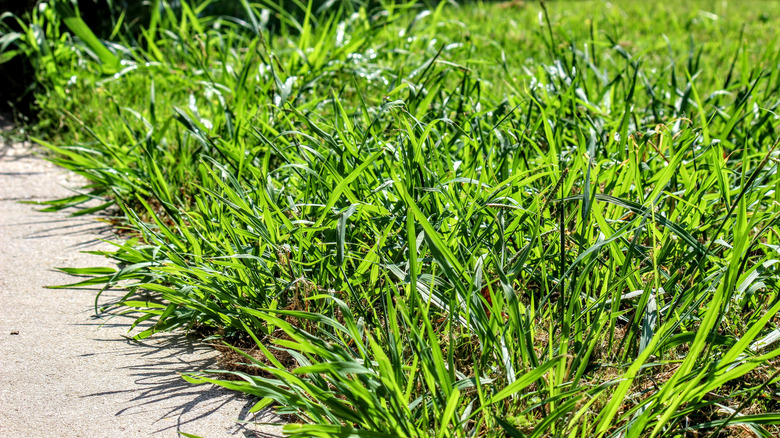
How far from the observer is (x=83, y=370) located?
6.22 feet

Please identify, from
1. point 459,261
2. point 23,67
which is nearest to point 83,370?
point 459,261

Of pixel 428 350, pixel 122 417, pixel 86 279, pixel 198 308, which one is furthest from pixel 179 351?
pixel 428 350

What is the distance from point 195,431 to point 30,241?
146 cm

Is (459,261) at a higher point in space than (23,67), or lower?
higher

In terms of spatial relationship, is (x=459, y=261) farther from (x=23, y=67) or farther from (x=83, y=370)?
(x=23, y=67)

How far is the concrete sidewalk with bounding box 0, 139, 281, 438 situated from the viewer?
5.54 feet

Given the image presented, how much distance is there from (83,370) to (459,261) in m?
1.11

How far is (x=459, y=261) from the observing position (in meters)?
2.00

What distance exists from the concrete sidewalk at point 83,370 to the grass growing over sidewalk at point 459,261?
9 cm

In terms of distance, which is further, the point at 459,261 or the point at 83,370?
the point at 459,261

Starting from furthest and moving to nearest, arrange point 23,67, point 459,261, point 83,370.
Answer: point 23,67, point 459,261, point 83,370

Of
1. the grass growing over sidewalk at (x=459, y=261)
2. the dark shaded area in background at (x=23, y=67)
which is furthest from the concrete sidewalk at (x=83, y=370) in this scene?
the dark shaded area in background at (x=23, y=67)

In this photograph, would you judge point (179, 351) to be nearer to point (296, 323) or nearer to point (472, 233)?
point (296, 323)

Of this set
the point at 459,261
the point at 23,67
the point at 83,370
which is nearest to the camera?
the point at 83,370
